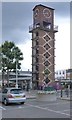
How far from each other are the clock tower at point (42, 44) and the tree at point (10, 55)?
35993 mm

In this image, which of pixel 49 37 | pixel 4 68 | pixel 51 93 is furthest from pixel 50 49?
pixel 51 93

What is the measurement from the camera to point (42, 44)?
3361 inches

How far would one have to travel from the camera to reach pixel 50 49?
86.0 m

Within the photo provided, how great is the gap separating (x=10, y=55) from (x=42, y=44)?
39.6 m

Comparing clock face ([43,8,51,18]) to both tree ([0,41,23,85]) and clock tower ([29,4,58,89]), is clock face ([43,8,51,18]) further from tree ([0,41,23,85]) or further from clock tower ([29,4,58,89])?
tree ([0,41,23,85])

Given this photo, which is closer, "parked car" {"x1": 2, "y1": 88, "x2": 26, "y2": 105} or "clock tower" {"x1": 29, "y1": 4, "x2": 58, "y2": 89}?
"parked car" {"x1": 2, "y1": 88, "x2": 26, "y2": 105}

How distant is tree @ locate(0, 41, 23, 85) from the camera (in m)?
46.3

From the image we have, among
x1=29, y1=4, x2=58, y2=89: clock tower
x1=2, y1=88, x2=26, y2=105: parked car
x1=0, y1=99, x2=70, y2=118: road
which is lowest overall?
x1=0, y1=99, x2=70, y2=118: road

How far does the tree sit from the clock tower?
35993mm

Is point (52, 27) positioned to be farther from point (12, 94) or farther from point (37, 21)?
point (12, 94)

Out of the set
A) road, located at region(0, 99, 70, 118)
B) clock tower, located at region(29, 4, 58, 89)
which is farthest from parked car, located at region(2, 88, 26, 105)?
clock tower, located at region(29, 4, 58, 89)

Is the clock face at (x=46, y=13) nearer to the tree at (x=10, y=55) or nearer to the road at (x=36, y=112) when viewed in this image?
the tree at (x=10, y=55)

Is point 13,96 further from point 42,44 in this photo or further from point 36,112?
point 42,44

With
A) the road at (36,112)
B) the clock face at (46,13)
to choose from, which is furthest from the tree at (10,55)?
the clock face at (46,13)
